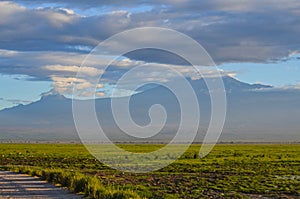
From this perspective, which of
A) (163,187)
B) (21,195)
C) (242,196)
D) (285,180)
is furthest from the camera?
(285,180)

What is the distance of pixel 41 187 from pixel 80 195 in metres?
3.92

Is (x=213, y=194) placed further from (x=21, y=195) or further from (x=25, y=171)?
(x=25, y=171)

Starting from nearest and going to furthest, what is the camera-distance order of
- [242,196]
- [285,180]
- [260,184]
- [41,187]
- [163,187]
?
[41,187] < [242,196] < [163,187] < [260,184] < [285,180]

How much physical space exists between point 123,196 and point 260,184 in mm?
17244

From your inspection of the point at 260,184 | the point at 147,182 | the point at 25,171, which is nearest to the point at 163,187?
the point at 147,182

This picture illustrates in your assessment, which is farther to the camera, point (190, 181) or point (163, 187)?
point (190, 181)

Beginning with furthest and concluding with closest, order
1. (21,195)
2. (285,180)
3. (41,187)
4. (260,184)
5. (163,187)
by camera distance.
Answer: (285,180)
(260,184)
(163,187)
(41,187)
(21,195)

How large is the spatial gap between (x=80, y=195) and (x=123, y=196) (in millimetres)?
3338

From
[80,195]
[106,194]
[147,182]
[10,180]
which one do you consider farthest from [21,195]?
[147,182]

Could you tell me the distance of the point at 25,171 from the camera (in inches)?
1420

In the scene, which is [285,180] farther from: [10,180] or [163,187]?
[10,180]

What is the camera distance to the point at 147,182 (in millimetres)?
34625

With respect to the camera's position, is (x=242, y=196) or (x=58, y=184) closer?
(x=58, y=184)

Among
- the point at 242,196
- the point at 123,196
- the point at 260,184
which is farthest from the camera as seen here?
the point at 260,184
